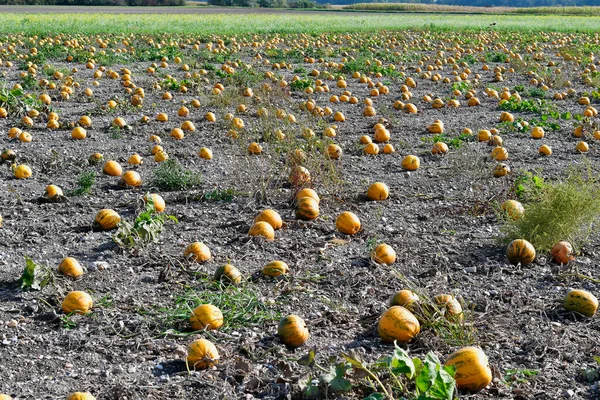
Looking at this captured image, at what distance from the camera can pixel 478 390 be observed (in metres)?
3.69

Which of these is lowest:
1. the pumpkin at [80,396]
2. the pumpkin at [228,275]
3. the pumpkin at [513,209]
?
the pumpkin at [228,275]

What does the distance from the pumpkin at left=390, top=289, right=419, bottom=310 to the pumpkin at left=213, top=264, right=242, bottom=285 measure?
114 centimetres

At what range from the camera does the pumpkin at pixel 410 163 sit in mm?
8219

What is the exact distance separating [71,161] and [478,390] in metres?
6.25

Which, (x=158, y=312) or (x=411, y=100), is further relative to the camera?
(x=411, y=100)

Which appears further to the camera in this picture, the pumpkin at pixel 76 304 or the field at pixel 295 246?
the pumpkin at pixel 76 304

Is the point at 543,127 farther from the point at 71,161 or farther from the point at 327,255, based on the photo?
the point at 71,161

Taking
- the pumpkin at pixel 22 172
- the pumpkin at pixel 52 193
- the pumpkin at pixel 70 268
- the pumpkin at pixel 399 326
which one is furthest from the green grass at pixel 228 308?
the pumpkin at pixel 22 172

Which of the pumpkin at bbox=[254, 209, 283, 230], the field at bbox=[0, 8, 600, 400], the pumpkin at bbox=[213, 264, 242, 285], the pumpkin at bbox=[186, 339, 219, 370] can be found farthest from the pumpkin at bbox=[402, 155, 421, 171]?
the pumpkin at bbox=[186, 339, 219, 370]

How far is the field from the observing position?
390cm

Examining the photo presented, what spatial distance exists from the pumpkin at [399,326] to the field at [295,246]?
0.10 ft

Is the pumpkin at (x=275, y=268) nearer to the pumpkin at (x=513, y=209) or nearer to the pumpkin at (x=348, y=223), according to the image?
the pumpkin at (x=348, y=223)

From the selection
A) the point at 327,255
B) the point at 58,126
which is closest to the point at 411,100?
the point at 58,126

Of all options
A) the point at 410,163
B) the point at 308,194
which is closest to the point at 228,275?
the point at 308,194
